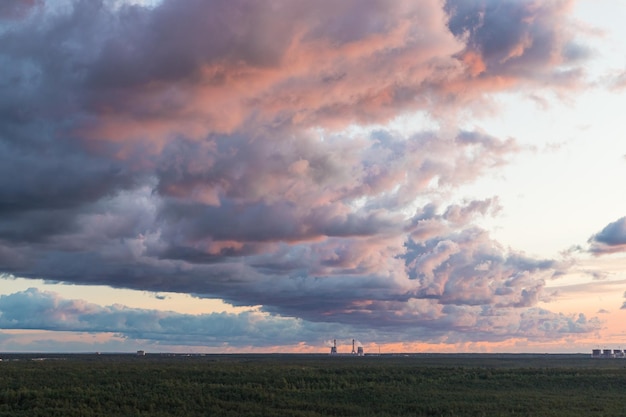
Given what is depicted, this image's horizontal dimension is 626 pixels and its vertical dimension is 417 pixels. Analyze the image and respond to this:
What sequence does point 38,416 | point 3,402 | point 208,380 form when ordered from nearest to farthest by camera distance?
point 38,416 < point 3,402 < point 208,380

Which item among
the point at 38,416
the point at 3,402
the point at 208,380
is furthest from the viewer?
the point at 208,380

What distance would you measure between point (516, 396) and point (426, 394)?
29.6ft

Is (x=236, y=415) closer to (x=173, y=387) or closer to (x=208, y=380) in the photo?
(x=173, y=387)

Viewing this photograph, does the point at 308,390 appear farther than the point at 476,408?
Yes

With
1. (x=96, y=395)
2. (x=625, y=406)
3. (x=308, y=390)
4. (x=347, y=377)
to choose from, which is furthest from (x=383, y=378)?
(x=96, y=395)

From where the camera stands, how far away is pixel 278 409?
56.2 metres

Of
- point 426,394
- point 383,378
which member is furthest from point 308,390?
point 383,378

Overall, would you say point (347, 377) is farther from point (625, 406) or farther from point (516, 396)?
point (625, 406)

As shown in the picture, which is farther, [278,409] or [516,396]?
[516,396]

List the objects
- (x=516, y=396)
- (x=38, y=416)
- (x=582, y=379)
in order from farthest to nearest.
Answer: (x=582, y=379) < (x=516, y=396) < (x=38, y=416)

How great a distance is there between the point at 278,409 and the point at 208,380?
29.3 meters

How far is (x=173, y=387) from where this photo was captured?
70.6 meters

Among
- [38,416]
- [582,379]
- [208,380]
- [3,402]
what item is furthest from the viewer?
[582,379]

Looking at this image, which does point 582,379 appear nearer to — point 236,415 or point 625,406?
point 625,406
